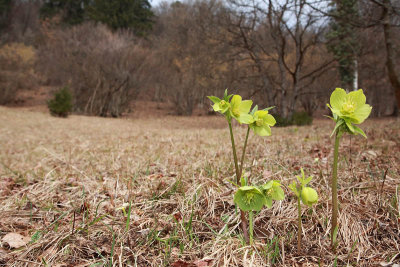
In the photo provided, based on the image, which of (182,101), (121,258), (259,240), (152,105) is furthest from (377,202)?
(152,105)

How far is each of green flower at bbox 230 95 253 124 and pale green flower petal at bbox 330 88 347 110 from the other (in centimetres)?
27

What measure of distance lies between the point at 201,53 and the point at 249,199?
16.1 meters

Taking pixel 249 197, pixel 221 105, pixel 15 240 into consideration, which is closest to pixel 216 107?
pixel 221 105

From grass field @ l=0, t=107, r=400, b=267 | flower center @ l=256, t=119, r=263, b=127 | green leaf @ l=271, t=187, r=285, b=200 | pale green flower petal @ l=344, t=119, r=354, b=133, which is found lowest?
grass field @ l=0, t=107, r=400, b=267

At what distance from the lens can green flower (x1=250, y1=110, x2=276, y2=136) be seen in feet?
3.22

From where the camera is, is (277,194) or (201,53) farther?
(201,53)

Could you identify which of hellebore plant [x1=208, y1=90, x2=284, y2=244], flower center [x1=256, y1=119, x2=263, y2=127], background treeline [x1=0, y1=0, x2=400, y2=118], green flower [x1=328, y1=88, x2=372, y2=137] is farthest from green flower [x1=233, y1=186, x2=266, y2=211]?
background treeline [x1=0, y1=0, x2=400, y2=118]

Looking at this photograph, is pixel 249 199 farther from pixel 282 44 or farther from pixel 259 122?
pixel 282 44

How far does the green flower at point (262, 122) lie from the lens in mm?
982

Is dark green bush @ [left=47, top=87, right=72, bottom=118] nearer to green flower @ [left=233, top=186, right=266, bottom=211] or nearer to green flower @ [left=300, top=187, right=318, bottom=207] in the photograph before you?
green flower @ [left=233, top=186, right=266, bottom=211]

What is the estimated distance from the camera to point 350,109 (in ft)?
2.67

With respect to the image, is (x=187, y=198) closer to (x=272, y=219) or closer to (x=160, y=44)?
(x=272, y=219)

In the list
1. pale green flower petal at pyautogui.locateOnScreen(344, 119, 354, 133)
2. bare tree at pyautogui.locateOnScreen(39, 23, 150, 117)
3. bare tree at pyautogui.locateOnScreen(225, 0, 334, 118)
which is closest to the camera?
pale green flower petal at pyautogui.locateOnScreen(344, 119, 354, 133)

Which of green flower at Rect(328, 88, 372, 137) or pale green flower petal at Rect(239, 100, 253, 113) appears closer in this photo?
green flower at Rect(328, 88, 372, 137)
